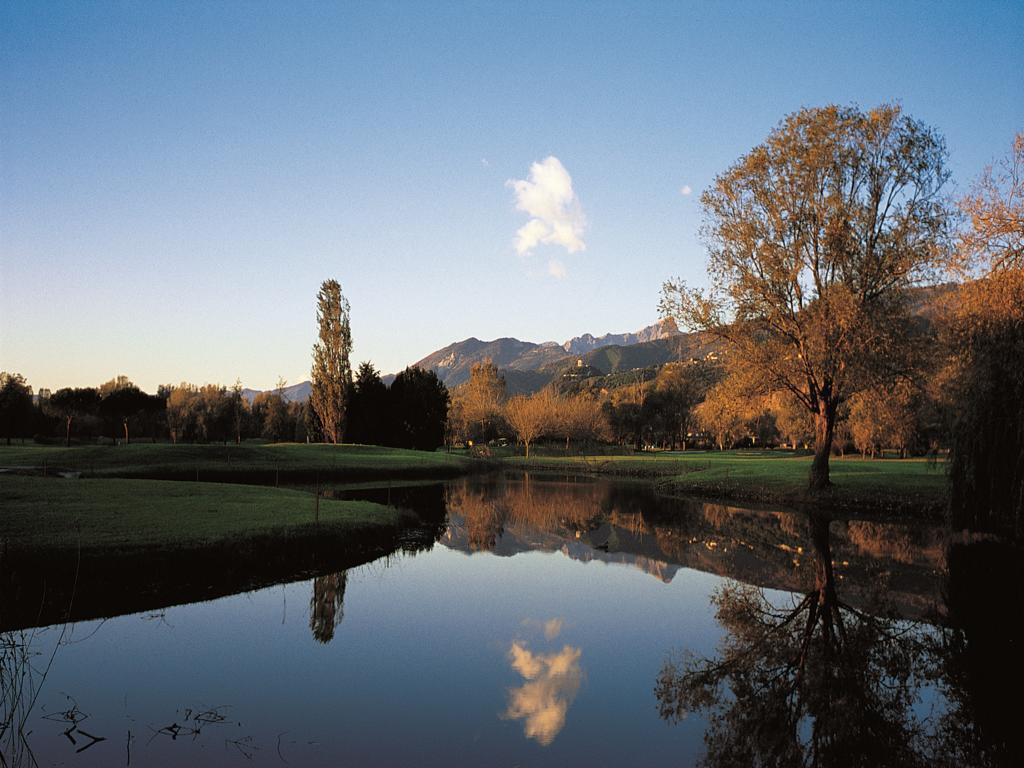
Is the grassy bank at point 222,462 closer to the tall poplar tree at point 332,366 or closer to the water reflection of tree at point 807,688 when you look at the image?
the tall poplar tree at point 332,366

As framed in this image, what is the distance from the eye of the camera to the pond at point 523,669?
7293 millimetres

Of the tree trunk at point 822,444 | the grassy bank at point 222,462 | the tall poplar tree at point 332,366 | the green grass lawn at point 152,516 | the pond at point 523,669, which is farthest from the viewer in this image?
the tall poplar tree at point 332,366

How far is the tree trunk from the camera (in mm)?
29438

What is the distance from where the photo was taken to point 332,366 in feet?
218

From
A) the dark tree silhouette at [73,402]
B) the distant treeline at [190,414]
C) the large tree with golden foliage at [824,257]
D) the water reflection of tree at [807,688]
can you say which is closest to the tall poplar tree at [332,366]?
the distant treeline at [190,414]

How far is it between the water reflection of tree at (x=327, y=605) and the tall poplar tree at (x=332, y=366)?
5140 centimetres

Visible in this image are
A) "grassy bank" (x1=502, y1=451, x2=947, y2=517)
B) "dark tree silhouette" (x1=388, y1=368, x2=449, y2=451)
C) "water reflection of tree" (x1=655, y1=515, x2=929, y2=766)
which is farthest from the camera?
"dark tree silhouette" (x1=388, y1=368, x2=449, y2=451)

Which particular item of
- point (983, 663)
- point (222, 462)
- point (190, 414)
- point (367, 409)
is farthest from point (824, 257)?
point (190, 414)

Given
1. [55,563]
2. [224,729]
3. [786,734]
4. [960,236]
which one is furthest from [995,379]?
[55,563]

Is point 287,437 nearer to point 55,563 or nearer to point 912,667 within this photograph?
point 55,563

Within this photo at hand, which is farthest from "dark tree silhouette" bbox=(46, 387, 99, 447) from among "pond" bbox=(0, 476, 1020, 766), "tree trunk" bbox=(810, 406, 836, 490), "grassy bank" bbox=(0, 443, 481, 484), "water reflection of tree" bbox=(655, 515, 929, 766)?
"water reflection of tree" bbox=(655, 515, 929, 766)

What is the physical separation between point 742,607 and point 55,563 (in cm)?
1484

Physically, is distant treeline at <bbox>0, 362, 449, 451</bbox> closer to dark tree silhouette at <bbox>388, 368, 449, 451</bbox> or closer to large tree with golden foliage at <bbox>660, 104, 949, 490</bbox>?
dark tree silhouette at <bbox>388, 368, 449, 451</bbox>

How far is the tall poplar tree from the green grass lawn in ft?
126
